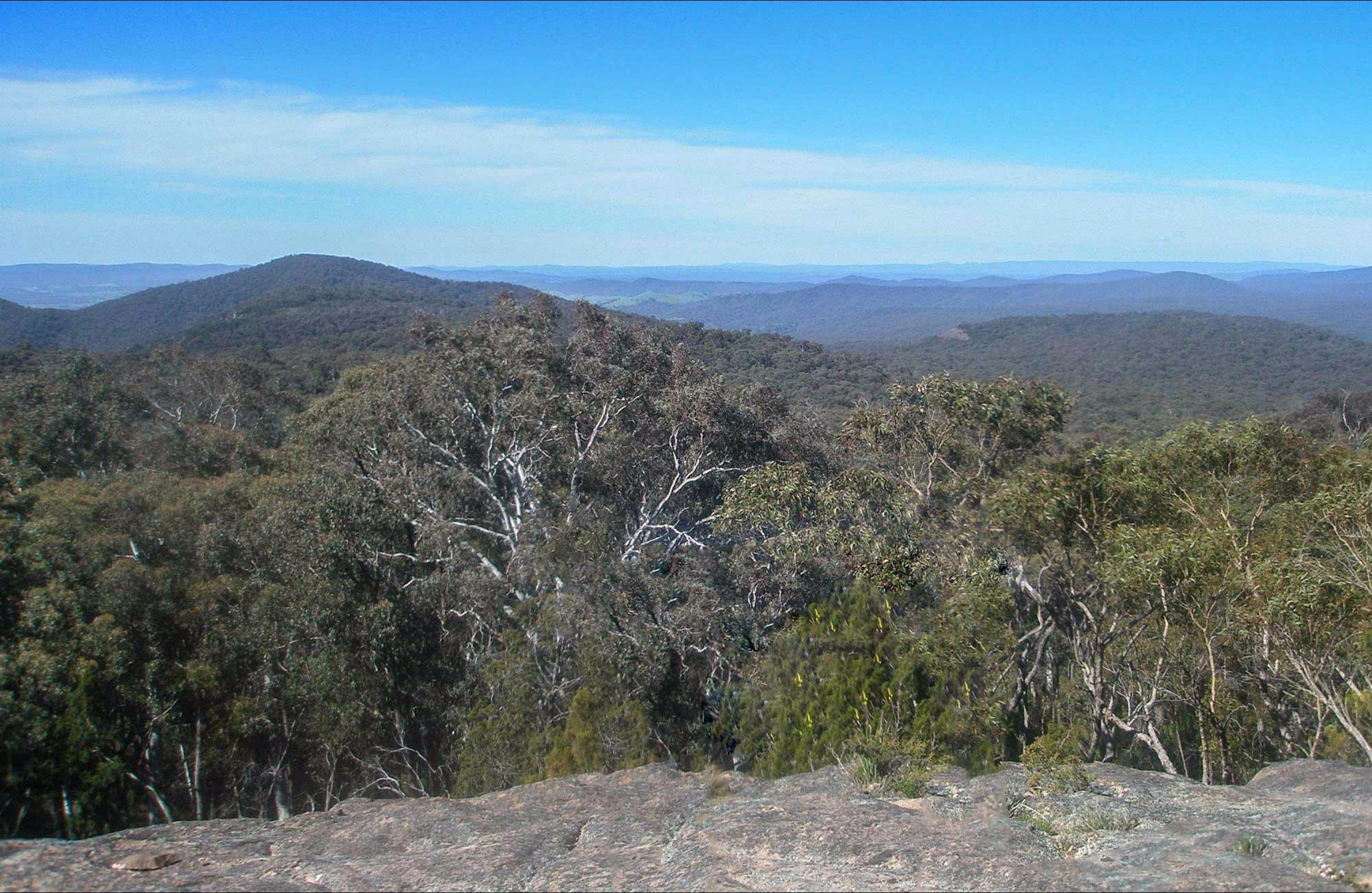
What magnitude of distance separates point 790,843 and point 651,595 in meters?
6.50

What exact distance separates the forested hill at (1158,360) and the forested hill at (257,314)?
35.5 metres

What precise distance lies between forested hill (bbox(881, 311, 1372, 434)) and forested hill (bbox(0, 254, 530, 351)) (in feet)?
116

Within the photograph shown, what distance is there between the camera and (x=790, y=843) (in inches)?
176

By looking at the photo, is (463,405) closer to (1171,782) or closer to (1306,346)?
(1171,782)

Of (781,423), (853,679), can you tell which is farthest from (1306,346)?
(853,679)

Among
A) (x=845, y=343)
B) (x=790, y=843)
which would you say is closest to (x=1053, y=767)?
(x=790, y=843)

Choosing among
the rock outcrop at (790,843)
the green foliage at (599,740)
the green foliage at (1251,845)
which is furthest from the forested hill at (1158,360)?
the green foliage at (1251,845)

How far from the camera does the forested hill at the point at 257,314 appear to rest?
59438mm

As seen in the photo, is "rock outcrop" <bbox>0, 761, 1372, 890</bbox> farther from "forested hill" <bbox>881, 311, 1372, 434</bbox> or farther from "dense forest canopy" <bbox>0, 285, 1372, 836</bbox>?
"forested hill" <bbox>881, 311, 1372, 434</bbox>

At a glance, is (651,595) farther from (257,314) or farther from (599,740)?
(257,314)

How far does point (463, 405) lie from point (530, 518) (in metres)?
2.67

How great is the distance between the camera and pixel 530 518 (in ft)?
41.1

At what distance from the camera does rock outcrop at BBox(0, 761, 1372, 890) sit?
4066 mm

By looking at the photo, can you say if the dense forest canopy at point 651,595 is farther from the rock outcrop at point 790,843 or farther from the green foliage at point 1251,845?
the green foliage at point 1251,845
